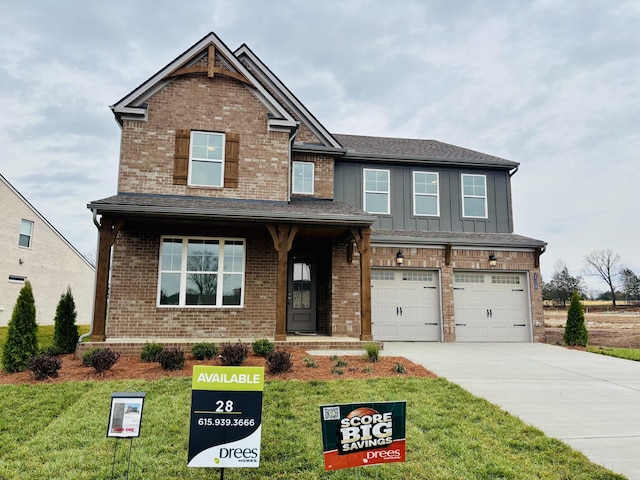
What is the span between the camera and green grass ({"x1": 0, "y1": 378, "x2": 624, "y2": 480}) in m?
3.65

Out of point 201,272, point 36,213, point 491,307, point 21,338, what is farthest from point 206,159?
point 36,213

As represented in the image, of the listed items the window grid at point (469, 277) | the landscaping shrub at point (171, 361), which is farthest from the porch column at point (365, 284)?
the landscaping shrub at point (171, 361)

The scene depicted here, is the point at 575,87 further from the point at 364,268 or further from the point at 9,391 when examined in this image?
the point at 9,391

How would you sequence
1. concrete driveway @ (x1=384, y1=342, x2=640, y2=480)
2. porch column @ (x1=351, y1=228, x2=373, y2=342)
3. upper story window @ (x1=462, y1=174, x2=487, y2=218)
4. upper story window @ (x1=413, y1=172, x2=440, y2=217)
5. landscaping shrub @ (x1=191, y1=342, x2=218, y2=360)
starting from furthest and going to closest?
upper story window @ (x1=462, y1=174, x2=487, y2=218), upper story window @ (x1=413, y1=172, x2=440, y2=217), porch column @ (x1=351, y1=228, x2=373, y2=342), landscaping shrub @ (x1=191, y1=342, x2=218, y2=360), concrete driveway @ (x1=384, y1=342, x2=640, y2=480)

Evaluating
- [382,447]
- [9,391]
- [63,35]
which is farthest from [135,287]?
[63,35]

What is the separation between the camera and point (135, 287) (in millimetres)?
10164

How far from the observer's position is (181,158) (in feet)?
35.1

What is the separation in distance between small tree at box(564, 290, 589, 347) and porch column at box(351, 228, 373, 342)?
617 cm

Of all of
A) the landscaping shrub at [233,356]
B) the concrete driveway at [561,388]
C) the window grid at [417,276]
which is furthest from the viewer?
the window grid at [417,276]

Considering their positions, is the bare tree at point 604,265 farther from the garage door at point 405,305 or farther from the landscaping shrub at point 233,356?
the landscaping shrub at point 233,356

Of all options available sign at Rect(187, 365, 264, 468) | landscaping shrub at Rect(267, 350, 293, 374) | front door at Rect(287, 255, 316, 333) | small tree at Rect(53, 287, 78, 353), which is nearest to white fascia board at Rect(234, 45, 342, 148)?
front door at Rect(287, 255, 316, 333)

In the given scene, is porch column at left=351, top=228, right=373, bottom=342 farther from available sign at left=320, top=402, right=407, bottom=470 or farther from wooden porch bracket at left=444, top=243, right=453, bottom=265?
available sign at left=320, top=402, right=407, bottom=470

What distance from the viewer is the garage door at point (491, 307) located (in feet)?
41.6

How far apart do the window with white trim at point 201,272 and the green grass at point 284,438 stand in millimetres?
4138
